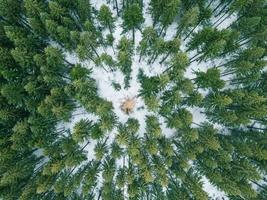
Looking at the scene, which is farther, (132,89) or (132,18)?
(132,89)

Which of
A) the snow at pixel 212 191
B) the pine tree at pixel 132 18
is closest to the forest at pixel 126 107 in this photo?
the pine tree at pixel 132 18

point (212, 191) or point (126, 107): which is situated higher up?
point (126, 107)

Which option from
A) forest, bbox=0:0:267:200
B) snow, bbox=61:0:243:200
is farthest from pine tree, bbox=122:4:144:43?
snow, bbox=61:0:243:200

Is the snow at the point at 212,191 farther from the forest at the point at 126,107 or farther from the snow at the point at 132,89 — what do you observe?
the forest at the point at 126,107

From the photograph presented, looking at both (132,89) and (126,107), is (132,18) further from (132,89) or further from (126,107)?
(126,107)

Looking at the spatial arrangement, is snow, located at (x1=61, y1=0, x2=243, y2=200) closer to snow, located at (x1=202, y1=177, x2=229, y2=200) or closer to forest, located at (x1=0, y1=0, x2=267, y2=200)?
snow, located at (x1=202, y1=177, x2=229, y2=200)

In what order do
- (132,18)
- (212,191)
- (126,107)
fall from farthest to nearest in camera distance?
(212,191) < (126,107) < (132,18)

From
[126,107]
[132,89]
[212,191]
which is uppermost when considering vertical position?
[132,89]

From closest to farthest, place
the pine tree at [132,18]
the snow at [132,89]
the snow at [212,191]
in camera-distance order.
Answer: the pine tree at [132,18] → the snow at [132,89] → the snow at [212,191]

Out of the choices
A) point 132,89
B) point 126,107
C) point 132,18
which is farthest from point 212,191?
point 132,18

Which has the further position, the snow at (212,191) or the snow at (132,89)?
the snow at (212,191)
